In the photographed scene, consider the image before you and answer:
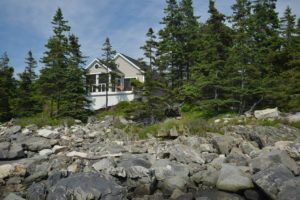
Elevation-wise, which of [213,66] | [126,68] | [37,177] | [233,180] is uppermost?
[126,68]

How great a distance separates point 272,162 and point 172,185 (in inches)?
148

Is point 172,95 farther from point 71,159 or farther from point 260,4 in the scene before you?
point 71,159

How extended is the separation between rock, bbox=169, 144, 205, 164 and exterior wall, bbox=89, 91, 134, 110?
61.8 ft

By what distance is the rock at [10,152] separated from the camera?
1614cm

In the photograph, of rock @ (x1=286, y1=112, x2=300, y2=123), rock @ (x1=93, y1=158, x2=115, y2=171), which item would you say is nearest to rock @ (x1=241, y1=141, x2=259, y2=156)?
rock @ (x1=286, y1=112, x2=300, y2=123)

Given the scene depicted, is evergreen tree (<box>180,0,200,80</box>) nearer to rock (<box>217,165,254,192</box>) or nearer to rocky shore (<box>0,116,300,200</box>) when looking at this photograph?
rocky shore (<box>0,116,300,200</box>)

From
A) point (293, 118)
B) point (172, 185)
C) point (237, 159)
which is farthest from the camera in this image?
point (293, 118)

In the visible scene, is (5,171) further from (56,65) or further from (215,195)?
(56,65)

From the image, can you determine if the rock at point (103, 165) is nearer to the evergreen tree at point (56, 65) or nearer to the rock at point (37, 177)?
the rock at point (37, 177)

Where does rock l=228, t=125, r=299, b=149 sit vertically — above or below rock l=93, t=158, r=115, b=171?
above

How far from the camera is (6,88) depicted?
106 ft

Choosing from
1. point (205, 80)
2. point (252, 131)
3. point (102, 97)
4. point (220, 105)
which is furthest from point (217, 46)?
point (102, 97)

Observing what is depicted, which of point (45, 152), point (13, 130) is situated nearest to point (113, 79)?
point (13, 130)

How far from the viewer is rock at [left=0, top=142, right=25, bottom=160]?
1614 cm
